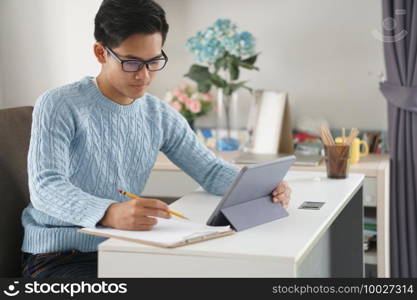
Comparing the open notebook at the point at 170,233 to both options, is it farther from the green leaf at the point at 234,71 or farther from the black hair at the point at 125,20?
the green leaf at the point at 234,71

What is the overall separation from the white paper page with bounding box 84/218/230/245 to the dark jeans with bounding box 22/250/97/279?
24cm

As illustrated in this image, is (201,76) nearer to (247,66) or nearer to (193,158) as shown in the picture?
(247,66)

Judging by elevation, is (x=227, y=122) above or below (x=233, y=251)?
below

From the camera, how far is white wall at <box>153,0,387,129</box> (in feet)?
11.0

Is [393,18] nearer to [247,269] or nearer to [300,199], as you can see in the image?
[300,199]

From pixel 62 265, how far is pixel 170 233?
1.29ft

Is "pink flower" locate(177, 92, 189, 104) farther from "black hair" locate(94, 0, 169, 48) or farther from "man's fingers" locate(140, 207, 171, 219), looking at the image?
"man's fingers" locate(140, 207, 171, 219)

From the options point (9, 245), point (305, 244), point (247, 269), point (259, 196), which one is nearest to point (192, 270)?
point (247, 269)

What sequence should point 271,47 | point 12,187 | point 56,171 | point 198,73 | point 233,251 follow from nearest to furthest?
point 233,251, point 56,171, point 12,187, point 198,73, point 271,47

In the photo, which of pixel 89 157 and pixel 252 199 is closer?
pixel 252 199

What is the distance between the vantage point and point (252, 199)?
1816mm

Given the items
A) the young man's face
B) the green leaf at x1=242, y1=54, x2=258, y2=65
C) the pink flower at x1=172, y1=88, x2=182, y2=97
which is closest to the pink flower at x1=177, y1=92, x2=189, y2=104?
the pink flower at x1=172, y1=88, x2=182, y2=97

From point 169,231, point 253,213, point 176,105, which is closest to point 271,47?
point 176,105

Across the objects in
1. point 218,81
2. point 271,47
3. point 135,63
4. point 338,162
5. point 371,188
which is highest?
point 135,63
